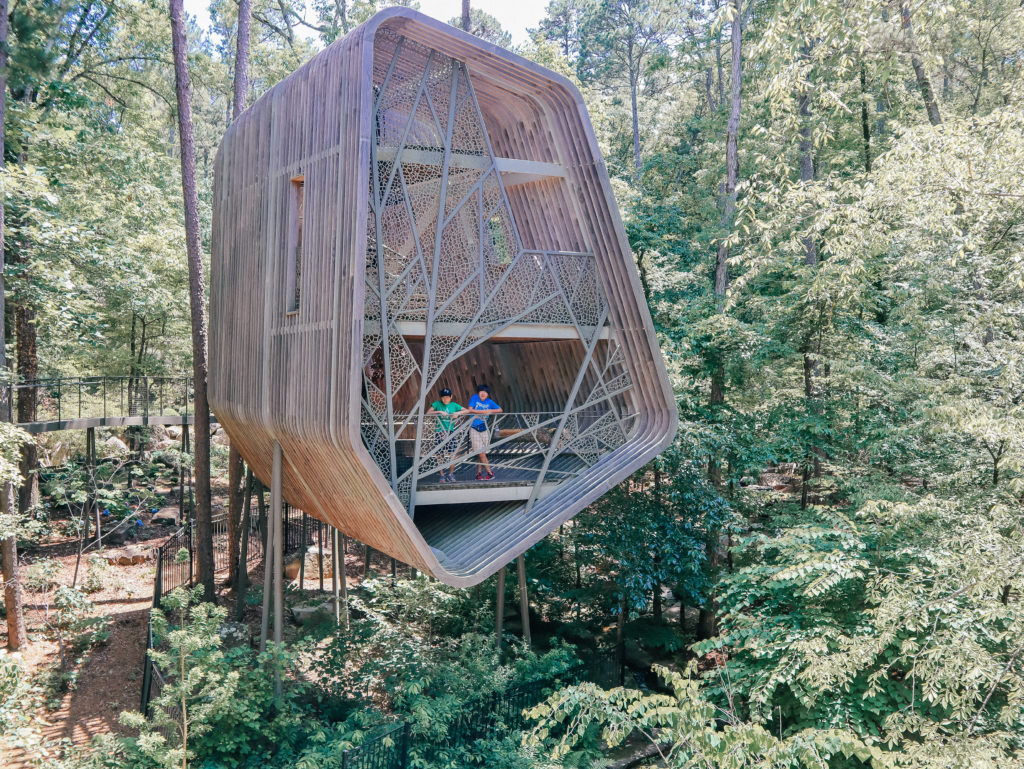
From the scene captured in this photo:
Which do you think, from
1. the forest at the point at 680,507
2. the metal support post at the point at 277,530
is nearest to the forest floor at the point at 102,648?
the forest at the point at 680,507

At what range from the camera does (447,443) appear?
10117 millimetres

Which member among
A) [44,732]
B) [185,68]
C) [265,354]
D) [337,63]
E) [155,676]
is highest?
[185,68]

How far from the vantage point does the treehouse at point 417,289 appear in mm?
9078

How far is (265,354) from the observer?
10.7 metres

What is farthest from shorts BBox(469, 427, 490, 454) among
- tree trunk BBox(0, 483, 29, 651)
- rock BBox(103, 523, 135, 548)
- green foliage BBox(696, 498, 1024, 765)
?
rock BBox(103, 523, 135, 548)

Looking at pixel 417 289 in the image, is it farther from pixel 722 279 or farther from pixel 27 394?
pixel 27 394

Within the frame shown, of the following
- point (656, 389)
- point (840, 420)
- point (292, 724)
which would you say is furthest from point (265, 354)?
point (840, 420)

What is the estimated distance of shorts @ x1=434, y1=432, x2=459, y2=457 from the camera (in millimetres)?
9736

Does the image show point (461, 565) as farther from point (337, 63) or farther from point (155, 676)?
point (337, 63)

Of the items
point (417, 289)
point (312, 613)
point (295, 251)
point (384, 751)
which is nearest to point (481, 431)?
point (417, 289)

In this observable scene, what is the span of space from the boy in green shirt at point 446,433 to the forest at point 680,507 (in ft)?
8.94

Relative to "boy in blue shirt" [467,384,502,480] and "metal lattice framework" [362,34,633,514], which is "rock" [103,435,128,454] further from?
"boy in blue shirt" [467,384,502,480]

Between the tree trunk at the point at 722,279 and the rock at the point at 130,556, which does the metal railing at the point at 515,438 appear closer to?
the tree trunk at the point at 722,279

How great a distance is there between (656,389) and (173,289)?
1374cm
